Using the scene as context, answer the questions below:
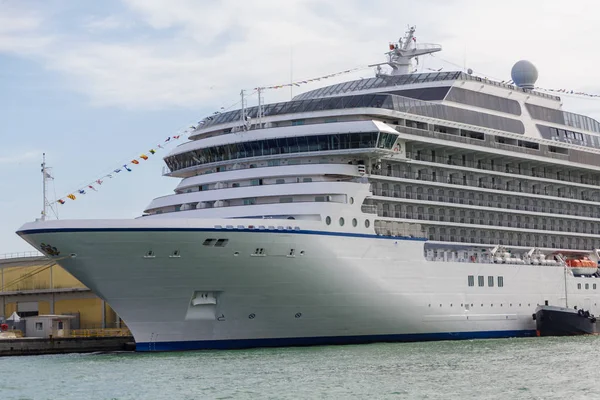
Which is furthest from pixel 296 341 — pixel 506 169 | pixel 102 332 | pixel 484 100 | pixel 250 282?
pixel 484 100

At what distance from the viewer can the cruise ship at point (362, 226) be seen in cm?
3897

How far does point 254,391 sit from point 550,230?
27.5m

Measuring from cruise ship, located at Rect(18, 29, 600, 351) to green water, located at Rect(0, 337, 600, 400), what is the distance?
179 cm

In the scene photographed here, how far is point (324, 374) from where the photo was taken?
32.9 m

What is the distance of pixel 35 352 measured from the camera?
48344 millimetres

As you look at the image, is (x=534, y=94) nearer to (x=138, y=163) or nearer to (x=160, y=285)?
(x=138, y=163)

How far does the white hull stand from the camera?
38156mm

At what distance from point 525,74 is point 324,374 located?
30282 millimetres

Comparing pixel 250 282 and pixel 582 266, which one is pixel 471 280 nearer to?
pixel 582 266

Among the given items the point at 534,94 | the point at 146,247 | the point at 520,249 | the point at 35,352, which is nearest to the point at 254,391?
the point at 146,247

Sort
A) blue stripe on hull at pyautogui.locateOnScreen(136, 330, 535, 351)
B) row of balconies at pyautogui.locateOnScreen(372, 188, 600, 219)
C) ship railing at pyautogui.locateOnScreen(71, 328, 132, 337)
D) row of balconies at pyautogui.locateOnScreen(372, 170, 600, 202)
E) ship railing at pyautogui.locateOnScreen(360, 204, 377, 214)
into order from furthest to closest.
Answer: ship railing at pyautogui.locateOnScreen(71, 328, 132, 337) → row of balconies at pyautogui.locateOnScreen(372, 170, 600, 202) → row of balconies at pyautogui.locateOnScreen(372, 188, 600, 219) → ship railing at pyautogui.locateOnScreen(360, 204, 377, 214) → blue stripe on hull at pyautogui.locateOnScreen(136, 330, 535, 351)

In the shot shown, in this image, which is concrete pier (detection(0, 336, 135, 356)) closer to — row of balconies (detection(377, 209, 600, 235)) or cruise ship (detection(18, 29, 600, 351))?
cruise ship (detection(18, 29, 600, 351))

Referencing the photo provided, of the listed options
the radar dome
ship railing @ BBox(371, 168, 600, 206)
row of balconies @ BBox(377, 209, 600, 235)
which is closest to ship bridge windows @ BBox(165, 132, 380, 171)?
ship railing @ BBox(371, 168, 600, 206)

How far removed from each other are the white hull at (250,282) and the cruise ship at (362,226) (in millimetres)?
55
